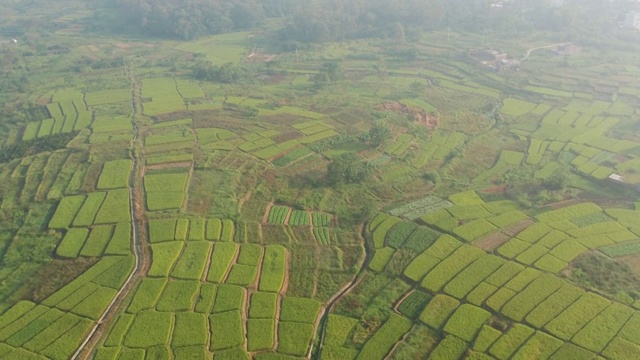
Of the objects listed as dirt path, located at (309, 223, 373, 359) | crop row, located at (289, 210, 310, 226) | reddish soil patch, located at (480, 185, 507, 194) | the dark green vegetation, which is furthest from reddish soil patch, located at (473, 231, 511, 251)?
crop row, located at (289, 210, 310, 226)

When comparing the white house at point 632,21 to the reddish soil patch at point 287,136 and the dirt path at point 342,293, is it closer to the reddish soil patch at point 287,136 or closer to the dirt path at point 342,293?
the reddish soil patch at point 287,136

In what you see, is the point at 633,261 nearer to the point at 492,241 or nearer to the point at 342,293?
the point at 492,241

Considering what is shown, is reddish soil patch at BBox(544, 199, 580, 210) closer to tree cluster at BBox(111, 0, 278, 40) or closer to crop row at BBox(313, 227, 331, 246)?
crop row at BBox(313, 227, 331, 246)

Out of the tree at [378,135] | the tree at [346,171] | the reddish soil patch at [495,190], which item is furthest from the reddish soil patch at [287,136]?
the reddish soil patch at [495,190]

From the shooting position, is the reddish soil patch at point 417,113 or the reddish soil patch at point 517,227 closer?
the reddish soil patch at point 517,227

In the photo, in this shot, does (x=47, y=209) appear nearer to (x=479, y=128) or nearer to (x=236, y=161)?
(x=236, y=161)

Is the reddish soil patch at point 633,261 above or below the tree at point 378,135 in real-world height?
below

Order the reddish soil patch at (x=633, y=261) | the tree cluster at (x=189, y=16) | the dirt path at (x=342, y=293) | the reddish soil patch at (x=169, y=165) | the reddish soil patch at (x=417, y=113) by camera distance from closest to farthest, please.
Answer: the dirt path at (x=342, y=293) → the reddish soil patch at (x=633, y=261) → the reddish soil patch at (x=169, y=165) → the reddish soil patch at (x=417, y=113) → the tree cluster at (x=189, y=16)
